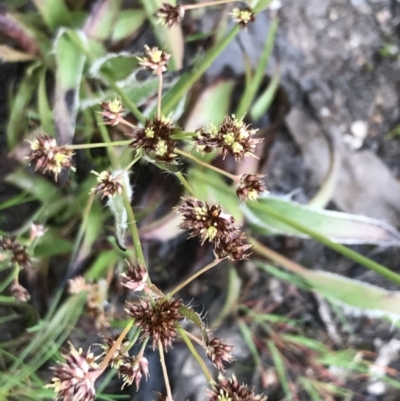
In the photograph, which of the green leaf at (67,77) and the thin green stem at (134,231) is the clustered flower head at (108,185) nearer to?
the thin green stem at (134,231)

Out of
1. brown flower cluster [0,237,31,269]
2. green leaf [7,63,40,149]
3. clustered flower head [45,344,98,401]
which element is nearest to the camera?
clustered flower head [45,344,98,401]

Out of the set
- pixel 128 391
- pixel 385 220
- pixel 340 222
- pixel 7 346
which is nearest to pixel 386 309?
pixel 340 222

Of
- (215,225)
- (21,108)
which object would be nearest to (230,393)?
(215,225)

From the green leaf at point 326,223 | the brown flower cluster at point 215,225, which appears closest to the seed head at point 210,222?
the brown flower cluster at point 215,225

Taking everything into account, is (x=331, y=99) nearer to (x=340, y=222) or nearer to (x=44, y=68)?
(x=340, y=222)

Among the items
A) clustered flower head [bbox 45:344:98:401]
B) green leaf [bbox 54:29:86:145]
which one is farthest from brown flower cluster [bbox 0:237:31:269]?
clustered flower head [bbox 45:344:98:401]

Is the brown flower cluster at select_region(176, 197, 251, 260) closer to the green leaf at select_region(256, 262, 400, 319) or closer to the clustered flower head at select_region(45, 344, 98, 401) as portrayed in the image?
the clustered flower head at select_region(45, 344, 98, 401)

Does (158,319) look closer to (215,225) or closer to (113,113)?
(215,225)
